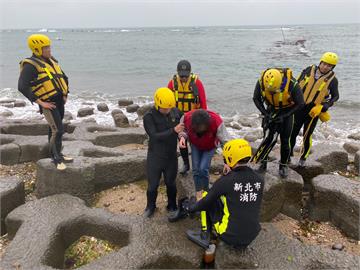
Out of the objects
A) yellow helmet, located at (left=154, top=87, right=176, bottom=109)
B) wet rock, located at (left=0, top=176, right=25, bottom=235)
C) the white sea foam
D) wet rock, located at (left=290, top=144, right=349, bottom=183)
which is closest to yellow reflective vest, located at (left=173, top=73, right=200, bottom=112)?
Result: yellow helmet, located at (left=154, top=87, right=176, bottom=109)

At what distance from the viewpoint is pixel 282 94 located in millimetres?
5035

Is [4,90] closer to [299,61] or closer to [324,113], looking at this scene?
[324,113]

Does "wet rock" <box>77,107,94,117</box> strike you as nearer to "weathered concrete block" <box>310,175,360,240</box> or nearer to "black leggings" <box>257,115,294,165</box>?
"black leggings" <box>257,115,294,165</box>

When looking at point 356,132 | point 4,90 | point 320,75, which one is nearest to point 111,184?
point 320,75

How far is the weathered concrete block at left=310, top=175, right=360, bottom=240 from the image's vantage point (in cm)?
504

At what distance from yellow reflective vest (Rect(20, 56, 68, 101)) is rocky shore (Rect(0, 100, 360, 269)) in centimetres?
126

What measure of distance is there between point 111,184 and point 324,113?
14.1ft

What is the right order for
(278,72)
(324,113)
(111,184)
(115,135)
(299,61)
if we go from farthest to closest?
(299,61), (115,135), (111,184), (324,113), (278,72)

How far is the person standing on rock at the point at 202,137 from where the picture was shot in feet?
13.7

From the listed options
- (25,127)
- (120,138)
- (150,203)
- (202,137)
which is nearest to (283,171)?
(202,137)

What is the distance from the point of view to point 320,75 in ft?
18.3

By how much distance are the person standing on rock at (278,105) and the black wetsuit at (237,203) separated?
1.80 meters

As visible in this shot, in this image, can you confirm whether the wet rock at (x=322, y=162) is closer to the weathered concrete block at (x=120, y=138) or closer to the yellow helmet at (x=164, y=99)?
the yellow helmet at (x=164, y=99)

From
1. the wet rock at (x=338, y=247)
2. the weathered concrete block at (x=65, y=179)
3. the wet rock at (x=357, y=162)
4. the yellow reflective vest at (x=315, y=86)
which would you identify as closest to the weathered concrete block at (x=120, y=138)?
the weathered concrete block at (x=65, y=179)
